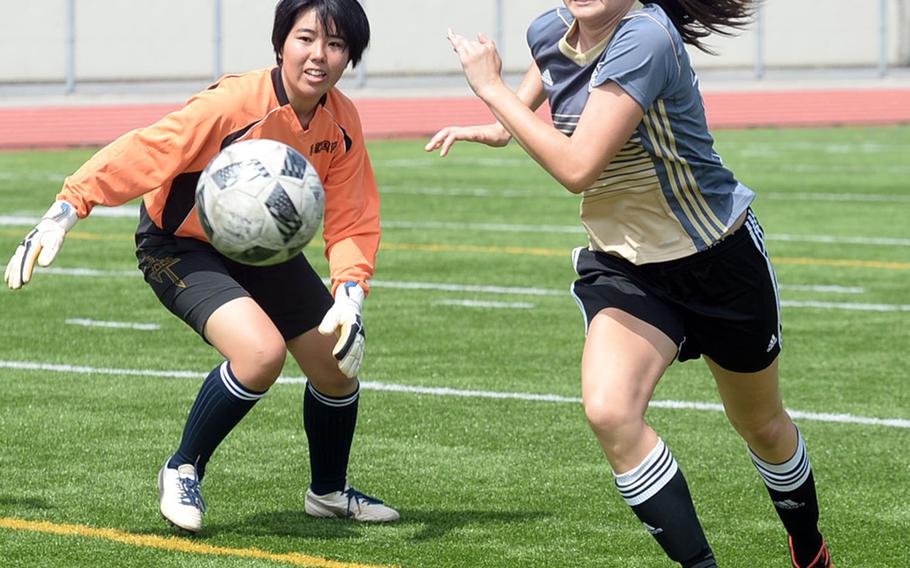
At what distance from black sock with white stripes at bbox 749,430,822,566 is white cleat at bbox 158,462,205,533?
1792 millimetres

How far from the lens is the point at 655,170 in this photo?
4781mm

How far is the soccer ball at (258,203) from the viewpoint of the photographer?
5.07 metres

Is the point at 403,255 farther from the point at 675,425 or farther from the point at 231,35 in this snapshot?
the point at 231,35

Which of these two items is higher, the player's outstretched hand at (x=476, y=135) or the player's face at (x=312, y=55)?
the player's face at (x=312, y=55)

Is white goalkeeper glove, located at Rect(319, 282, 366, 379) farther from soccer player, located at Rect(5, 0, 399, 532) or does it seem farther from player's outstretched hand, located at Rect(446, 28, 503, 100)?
player's outstretched hand, located at Rect(446, 28, 503, 100)

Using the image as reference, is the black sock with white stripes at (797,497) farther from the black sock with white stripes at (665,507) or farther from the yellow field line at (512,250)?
the yellow field line at (512,250)

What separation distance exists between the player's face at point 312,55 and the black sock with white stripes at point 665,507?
5.72 feet

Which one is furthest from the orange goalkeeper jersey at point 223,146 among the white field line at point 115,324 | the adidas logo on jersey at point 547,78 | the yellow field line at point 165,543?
the white field line at point 115,324

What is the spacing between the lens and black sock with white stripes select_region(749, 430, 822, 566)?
5.20 metres

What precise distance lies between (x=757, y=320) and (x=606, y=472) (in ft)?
6.51

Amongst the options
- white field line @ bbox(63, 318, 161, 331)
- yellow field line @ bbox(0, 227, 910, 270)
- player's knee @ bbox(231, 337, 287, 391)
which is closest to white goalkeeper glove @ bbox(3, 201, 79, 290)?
player's knee @ bbox(231, 337, 287, 391)

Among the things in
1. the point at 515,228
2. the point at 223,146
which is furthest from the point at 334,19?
the point at 515,228

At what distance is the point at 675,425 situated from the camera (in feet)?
24.7

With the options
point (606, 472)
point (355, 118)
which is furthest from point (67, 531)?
point (606, 472)
